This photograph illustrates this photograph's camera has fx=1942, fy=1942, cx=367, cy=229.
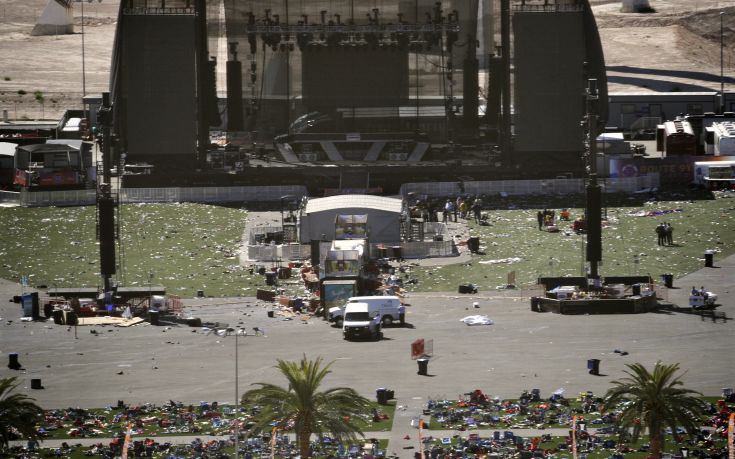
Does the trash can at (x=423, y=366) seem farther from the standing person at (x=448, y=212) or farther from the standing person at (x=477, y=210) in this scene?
the standing person at (x=477, y=210)

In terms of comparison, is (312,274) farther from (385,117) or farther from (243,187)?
(385,117)

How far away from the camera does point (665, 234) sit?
8244cm

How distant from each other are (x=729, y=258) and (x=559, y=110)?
84.6 ft

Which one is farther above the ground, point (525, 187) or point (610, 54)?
point (610, 54)

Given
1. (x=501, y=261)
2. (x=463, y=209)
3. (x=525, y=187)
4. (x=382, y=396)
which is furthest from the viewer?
(x=525, y=187)

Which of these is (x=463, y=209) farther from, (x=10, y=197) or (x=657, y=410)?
(x=657, y=410)

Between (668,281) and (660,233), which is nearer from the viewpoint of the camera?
(668,281)

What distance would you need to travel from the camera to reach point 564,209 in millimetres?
93875

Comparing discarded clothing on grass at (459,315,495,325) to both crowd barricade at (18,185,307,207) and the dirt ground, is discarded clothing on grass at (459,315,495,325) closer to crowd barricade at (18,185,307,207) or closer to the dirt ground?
crowd barricade at (18,185,307,207)

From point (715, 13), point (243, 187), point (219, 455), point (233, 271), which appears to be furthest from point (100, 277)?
point (715, 13)

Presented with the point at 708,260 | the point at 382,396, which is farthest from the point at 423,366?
the point at 708,260

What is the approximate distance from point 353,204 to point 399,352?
2135cm

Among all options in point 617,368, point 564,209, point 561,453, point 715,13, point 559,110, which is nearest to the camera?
point 561,453

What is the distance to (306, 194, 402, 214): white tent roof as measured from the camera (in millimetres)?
83062
